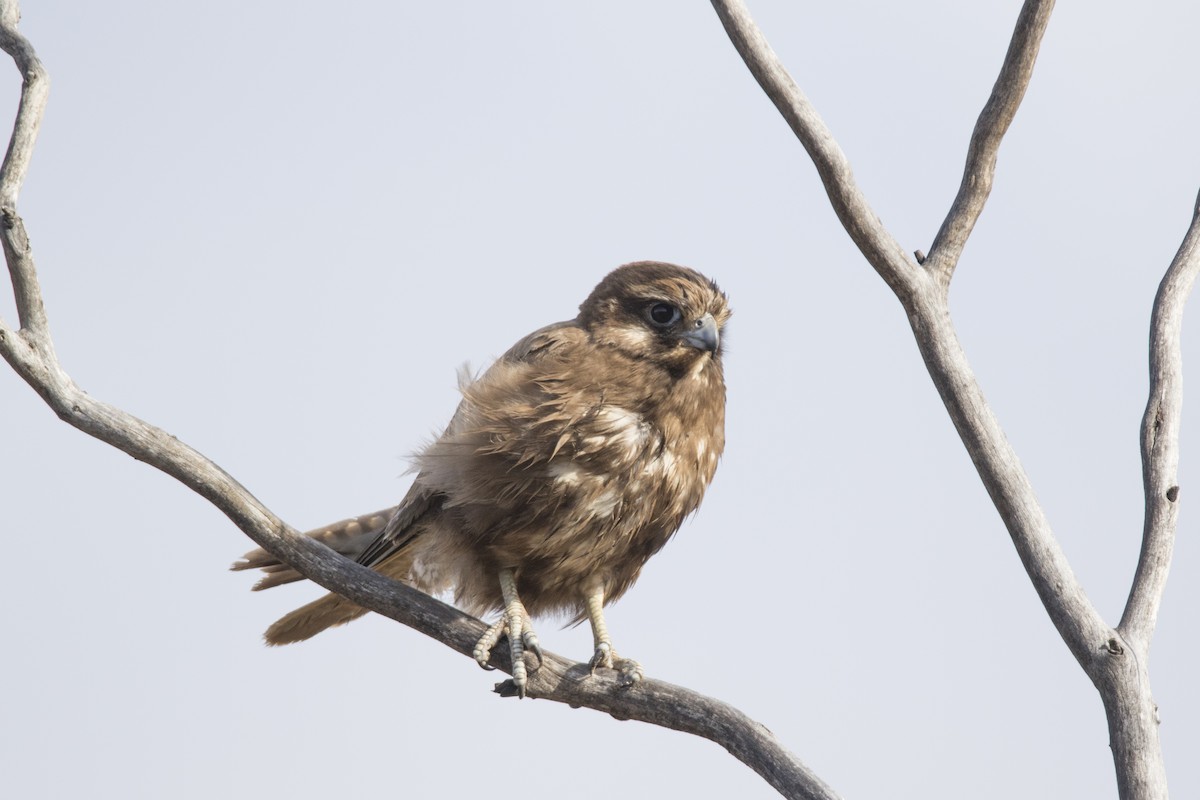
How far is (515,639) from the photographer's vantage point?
367cm

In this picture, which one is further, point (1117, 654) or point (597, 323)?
point (597, 323)

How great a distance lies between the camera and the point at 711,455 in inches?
157

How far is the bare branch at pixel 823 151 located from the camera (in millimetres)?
3535

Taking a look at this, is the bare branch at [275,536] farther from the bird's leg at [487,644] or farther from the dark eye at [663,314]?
the dark eye at [663,314]

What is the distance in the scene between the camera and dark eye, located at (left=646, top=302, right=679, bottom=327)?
12.7ft

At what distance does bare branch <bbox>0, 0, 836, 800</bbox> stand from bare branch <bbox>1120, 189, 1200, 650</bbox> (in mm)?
1065

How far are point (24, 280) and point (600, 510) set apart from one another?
1683 millimetres

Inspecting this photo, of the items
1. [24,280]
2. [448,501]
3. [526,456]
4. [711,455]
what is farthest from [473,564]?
[24,280]

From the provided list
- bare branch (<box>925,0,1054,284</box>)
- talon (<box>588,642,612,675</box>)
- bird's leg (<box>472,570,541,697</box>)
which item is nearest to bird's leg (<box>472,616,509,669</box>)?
bird's leg (<box>472,570,541,697</box>)

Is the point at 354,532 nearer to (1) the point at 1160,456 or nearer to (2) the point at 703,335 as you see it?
(2) the point at 703,335

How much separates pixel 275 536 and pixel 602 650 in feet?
3.26

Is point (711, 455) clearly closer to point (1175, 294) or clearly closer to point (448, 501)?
point (448, 501)

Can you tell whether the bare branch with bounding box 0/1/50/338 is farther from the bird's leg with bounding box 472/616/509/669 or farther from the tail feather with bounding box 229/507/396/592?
the bird's leg with bounding box 472/616/509/669

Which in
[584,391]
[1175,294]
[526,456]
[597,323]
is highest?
[1175,294]
